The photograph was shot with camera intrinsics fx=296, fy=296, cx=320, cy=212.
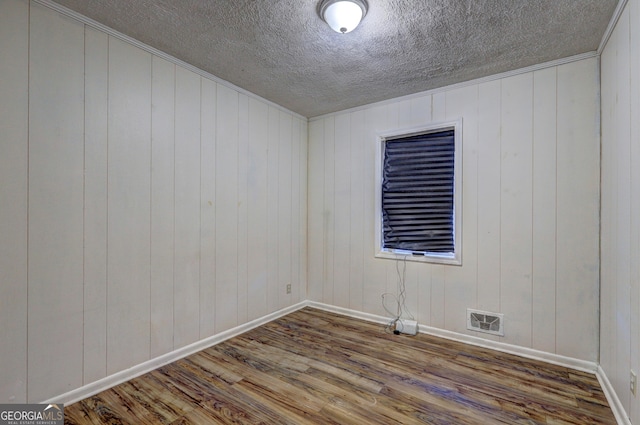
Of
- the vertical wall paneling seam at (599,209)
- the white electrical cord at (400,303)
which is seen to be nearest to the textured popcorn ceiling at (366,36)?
the vertical wall paneling seam at (599,209)

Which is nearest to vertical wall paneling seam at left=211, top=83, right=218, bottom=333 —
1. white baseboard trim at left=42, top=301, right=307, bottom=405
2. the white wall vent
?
white baseboard trim at left=42, top=301, right=307, bottom=405

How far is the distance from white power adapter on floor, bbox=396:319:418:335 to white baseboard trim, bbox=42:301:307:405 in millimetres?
1448

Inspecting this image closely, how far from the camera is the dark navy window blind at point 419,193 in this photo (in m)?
3.04

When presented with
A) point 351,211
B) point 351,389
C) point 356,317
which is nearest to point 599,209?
point 351,211

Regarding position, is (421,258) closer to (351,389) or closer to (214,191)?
(351,389)

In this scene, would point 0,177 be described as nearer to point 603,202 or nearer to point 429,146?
point 429,146

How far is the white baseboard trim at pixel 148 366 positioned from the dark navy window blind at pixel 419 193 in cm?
181

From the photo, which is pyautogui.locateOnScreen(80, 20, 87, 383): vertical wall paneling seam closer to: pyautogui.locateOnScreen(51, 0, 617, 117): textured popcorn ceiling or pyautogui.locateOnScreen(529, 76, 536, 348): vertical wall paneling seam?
pyautogui.locateOnScreen(51, 0, 617, 117): textured popcorn ceiling

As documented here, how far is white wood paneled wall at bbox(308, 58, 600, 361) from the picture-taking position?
94.0 inches

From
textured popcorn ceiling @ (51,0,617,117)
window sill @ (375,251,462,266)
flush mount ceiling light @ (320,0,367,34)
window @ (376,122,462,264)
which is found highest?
textured popcorn ceiling @ (51,0,617,117)

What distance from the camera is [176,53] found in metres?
2.43

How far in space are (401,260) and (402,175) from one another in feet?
3.09

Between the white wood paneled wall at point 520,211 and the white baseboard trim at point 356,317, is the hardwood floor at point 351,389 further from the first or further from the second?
the white wood paneled wall at point 520,211

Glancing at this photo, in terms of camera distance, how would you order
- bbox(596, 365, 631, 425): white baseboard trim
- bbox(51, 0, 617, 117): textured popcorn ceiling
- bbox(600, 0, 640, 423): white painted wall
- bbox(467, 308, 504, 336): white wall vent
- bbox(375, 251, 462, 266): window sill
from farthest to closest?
bbox(375, 251, 462, 266): window sill
bbox(467, 308, 504, 336): white wall vent
bbox(51, 0, 617, 117): textured popcorn ceiling
bbox(596, 365, 631, 425): white baseboard trim
bbox(600, 0, 640, 423): white painted wall
